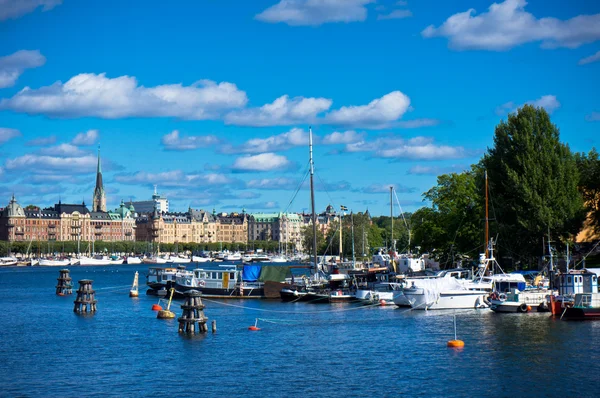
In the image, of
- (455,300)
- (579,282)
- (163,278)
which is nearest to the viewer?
(579,282)

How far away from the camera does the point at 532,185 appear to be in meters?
92.1

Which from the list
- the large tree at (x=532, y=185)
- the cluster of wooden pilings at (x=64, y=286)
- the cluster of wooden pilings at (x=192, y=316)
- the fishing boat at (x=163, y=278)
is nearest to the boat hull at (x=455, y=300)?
the large tree at (x=532, y=185)

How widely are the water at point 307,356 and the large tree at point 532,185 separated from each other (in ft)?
71.5

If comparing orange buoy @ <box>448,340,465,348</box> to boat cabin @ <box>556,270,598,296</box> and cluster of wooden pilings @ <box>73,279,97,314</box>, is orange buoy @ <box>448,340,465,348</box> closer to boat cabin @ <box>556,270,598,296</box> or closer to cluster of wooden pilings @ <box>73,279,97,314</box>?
boat cabin @ <box>556,270,598,296</box>

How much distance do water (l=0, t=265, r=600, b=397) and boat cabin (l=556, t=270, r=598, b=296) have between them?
3179 mm

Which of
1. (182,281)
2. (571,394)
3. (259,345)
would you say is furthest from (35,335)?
(571,394)

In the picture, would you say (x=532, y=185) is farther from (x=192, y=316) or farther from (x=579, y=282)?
(x=192, y=316)

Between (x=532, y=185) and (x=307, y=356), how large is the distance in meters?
47.3

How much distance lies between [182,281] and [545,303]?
3885 cm

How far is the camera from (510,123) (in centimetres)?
9581

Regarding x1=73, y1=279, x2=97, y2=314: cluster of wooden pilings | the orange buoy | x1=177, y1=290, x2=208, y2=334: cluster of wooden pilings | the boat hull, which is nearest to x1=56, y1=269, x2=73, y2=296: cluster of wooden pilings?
x1=73, y1=279, x2=97, y2=314: cluster of wooden pilings

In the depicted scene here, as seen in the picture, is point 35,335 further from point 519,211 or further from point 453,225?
point 453,225

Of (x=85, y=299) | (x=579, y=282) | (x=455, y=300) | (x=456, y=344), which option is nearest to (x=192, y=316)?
(x=456, y=344)

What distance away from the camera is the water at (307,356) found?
140 feet
